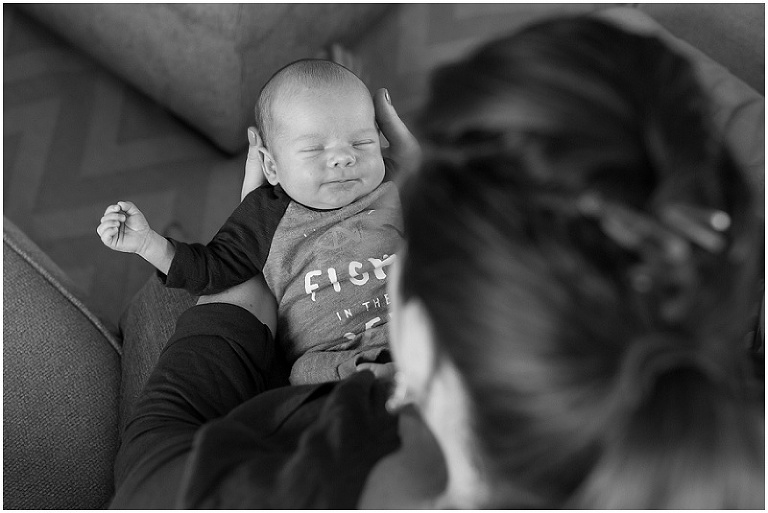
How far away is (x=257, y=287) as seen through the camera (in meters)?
1.16

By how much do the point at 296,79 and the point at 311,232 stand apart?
0.25 metres

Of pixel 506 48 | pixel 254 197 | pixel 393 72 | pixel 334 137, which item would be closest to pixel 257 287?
pixel 254 197

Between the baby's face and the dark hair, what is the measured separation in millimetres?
642

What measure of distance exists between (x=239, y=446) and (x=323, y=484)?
0.34ft

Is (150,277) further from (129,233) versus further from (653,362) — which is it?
(653,362)

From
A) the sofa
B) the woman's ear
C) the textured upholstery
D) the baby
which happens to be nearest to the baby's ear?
the baby

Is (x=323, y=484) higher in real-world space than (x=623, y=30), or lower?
lower

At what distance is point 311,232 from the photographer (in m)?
1.16

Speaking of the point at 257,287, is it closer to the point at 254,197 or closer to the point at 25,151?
the point at 254,197

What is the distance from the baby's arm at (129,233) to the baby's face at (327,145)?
0.74 feet

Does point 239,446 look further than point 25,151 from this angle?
No

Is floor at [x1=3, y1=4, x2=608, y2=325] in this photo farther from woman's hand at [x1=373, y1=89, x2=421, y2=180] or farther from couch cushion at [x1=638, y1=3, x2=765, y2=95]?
woman's hand at [x1=373, y1=89, x2=421, y2=180]

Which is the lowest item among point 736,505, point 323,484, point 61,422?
point 61,422

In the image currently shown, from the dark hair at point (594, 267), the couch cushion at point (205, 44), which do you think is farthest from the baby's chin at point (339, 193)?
the dark hair at point (594, 267)
